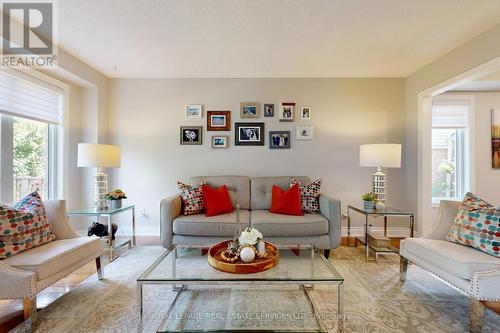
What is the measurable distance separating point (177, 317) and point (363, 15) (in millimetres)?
2881

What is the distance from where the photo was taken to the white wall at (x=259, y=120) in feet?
11.3

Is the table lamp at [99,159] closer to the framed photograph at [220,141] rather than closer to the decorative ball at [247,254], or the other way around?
the framed photograph at [220,141]

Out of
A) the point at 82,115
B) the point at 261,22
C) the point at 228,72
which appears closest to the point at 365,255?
the point at 261,22

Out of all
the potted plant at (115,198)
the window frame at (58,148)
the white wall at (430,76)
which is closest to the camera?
the white wall at (430,76)

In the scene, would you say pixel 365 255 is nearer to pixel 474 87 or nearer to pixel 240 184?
pixel 240 184

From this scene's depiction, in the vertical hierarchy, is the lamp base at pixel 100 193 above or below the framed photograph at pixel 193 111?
below

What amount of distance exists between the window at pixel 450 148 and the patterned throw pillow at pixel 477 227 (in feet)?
6.88

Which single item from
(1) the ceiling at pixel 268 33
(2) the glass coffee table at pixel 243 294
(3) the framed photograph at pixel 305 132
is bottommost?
(2) the glass coffee table at pixel 243 294

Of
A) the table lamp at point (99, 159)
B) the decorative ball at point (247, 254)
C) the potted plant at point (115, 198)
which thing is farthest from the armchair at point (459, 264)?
the table lamp at point (99, 159)

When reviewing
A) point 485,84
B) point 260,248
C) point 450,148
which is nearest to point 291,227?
point 260,248

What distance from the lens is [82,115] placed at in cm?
328

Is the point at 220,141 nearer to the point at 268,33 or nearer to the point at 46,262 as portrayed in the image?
the point at 268,33

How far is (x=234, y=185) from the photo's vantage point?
10.1 feet

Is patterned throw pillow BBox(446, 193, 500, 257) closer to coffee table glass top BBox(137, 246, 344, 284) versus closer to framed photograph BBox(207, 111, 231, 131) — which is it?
coffee table glass top BBox(137, 246, 344, 284)
